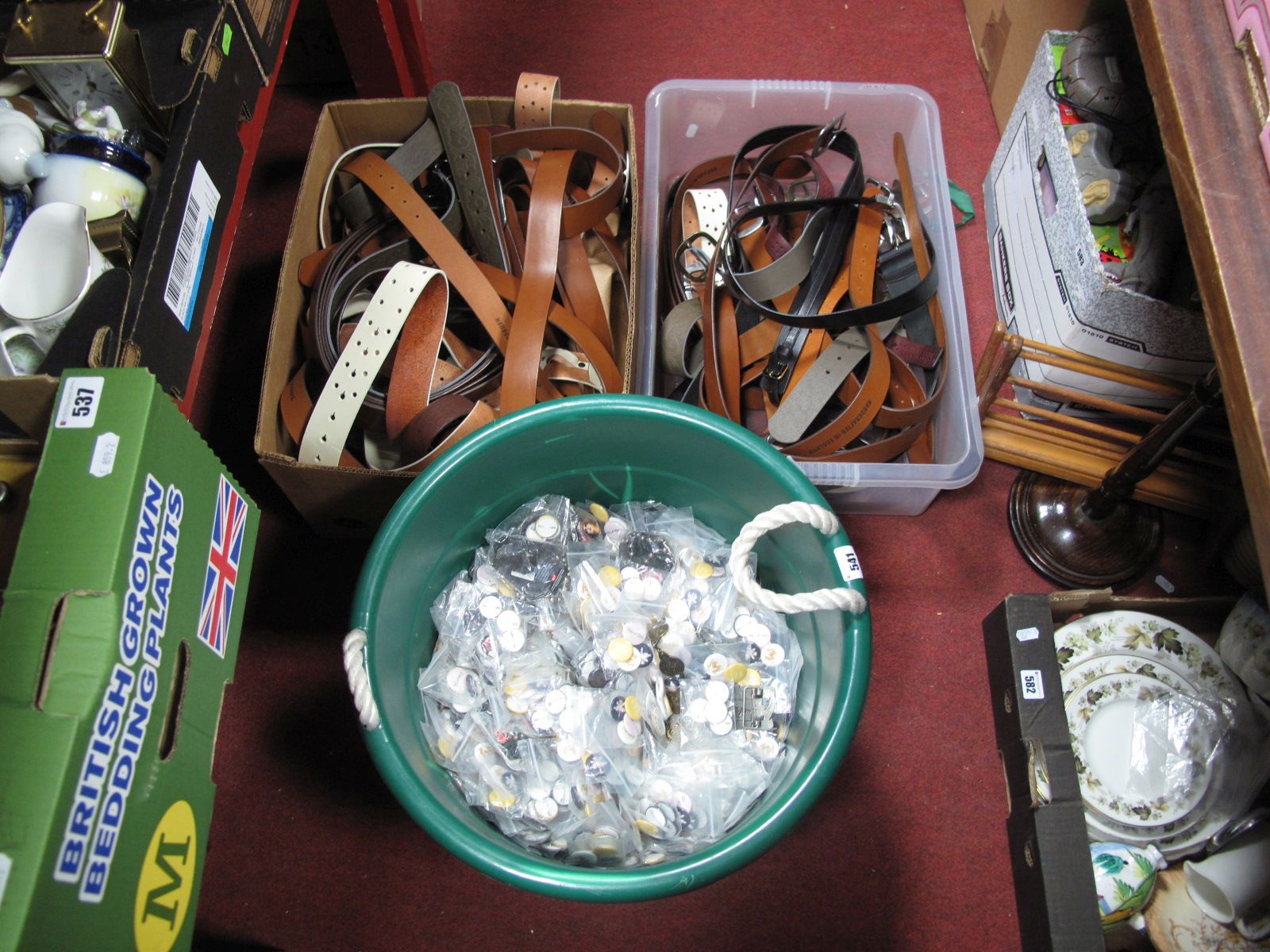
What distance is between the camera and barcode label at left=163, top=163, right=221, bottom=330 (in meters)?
0.90

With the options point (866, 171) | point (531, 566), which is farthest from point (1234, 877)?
point (866, 171)

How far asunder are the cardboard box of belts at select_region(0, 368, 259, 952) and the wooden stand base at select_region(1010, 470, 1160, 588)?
110cm

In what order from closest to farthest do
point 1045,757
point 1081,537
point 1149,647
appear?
1. point 1045,757
2. point 1149,647
3. point 1081,537

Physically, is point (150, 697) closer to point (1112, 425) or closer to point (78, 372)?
point (78, 372)

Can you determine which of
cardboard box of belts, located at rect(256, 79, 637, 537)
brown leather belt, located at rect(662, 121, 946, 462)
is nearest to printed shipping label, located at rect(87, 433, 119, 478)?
cardboard box of belts, located at rect(256, 79, 637, 537)

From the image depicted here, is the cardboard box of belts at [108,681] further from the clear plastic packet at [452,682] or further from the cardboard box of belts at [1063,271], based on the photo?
the cardboard box of belts at [1063,271]

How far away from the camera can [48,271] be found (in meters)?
0.89

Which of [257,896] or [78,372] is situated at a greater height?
[78,372]

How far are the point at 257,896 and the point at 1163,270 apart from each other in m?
1.40

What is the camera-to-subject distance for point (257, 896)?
1.19 m

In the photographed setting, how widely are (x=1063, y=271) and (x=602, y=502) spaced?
69cm

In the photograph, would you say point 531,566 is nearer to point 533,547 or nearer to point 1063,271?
point 533,547

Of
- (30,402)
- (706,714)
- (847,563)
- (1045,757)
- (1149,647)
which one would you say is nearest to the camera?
(30,402)

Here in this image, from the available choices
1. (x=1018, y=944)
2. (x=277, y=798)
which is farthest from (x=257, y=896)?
(x=1018, y=944)
